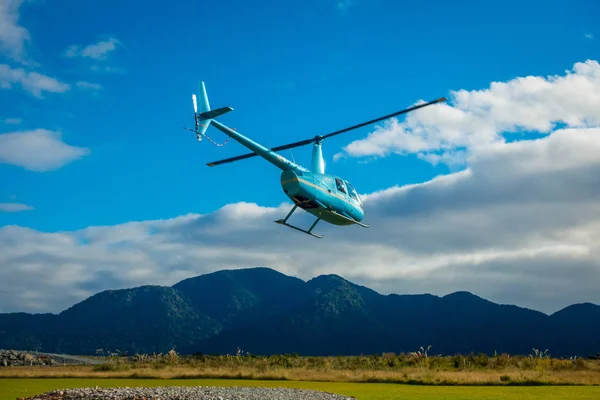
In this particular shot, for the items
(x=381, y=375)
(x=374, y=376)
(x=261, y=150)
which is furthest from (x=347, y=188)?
(x=381, y=375)

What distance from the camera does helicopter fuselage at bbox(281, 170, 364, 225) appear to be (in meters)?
33.1

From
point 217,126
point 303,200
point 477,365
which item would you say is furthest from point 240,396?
point 477,365

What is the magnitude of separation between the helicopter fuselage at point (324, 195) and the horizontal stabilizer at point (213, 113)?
4.39 metres

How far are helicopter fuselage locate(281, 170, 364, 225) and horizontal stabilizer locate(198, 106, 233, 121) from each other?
4395mm

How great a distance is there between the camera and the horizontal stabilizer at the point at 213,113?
32034 mm

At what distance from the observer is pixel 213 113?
32.8 metres

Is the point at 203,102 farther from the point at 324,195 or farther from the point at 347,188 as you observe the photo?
the point at 347,188

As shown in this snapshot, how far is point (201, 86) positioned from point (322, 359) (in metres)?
32.1

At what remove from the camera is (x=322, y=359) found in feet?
195

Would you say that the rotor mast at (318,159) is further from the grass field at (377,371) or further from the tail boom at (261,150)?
the grass field at (377,371)

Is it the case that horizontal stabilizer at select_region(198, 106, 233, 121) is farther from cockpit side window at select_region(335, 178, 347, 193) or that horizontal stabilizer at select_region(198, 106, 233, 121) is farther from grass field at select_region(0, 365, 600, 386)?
grass field at select_region(0, 365, 600, 386)

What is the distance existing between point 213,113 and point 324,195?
713cm

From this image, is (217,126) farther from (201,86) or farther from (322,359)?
(322,359)

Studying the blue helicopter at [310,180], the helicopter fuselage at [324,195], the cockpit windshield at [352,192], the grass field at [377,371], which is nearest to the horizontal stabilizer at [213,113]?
the blue helicopter at [310,180]
